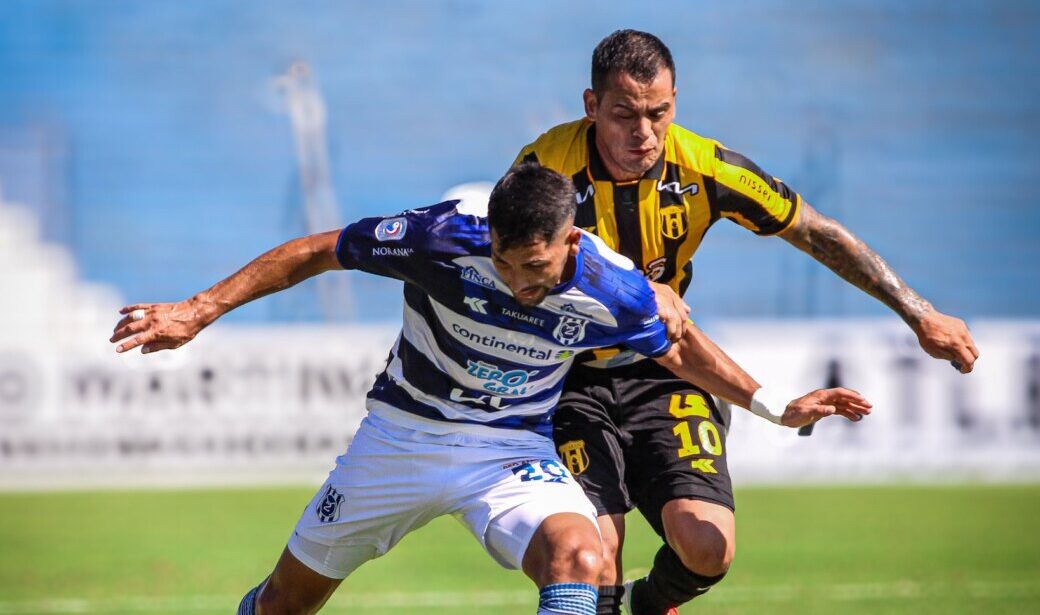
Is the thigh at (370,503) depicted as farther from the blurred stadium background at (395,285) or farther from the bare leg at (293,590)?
the blurred stadium background at (395,285)

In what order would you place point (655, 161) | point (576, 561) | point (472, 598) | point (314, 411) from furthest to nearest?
point (314, 411)
point (472, 598)
point (655, 161)
point (576, 561)

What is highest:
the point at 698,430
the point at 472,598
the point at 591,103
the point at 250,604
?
the point at 591,103

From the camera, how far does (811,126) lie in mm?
21422

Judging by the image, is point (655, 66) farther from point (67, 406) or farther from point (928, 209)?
point (928, 209)

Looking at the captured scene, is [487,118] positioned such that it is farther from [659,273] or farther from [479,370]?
[479,370]

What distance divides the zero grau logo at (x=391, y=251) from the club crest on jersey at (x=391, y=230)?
0.13 feet

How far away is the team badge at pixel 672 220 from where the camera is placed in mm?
6121

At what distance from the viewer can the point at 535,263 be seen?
518 centimetres

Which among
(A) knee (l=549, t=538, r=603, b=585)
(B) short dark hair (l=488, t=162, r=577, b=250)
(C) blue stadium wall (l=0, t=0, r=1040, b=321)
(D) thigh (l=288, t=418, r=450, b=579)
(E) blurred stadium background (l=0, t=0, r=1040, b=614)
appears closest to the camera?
(B) short dark hair (l=488, t=162, r=577, b=250)

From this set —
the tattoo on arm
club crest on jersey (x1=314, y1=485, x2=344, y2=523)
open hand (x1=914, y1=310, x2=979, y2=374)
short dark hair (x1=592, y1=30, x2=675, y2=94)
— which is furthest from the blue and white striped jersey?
open hand (x1=914, y1=310, x2=979, y2=374)

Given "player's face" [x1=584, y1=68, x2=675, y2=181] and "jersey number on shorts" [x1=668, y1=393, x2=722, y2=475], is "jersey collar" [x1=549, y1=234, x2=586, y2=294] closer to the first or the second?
"player's face" [x1=584, y1=68, x2=675, y2=181]

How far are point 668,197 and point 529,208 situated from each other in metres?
1.22

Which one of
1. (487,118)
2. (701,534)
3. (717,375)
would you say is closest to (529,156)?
(717,375)

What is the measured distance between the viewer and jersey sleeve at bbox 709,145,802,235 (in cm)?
614
